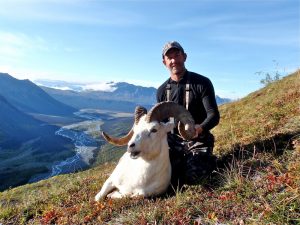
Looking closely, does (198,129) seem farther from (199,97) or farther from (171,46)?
(171,46)

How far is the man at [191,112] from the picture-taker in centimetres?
1110

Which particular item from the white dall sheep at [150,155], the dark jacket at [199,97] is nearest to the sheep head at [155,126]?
the white dall sheep at [150,155]

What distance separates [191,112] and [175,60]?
1427mm

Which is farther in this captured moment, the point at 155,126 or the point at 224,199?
the point at 155,126

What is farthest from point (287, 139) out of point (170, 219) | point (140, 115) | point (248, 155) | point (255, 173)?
point (170, 219)

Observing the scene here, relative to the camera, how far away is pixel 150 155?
10273 mm

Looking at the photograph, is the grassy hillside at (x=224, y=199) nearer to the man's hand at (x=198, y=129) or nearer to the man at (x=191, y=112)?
the man at (x=191, y=112)

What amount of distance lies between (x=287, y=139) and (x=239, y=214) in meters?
4.88

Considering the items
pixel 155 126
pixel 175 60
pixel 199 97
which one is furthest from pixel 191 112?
pixel 155 126

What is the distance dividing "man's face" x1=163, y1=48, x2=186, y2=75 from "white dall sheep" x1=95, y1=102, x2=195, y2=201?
125 cm

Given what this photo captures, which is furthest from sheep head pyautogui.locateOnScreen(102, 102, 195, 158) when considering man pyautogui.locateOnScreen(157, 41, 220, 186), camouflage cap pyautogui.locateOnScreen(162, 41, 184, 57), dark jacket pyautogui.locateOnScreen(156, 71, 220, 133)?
camouflage cap pyautogui.locateOnScreen(162, 41, 184, 57)

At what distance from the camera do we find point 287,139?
12.1 m

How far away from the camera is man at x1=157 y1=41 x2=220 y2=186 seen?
11102 mm

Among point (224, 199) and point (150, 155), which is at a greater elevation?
point (150, 155)
